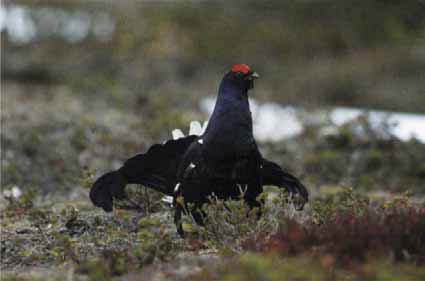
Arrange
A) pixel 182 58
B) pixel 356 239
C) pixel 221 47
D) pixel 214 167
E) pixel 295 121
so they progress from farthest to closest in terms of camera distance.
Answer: pixel 221 47, pixel 182 58, pixel 295 121, pixel 214 167, pixel 356 239

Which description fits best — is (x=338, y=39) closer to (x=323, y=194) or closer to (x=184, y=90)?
(x=184, y=90)

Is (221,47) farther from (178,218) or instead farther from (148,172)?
(178,218)

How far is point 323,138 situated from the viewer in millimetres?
10883

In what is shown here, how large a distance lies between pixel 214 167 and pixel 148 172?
2.27 feet

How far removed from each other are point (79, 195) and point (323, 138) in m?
3.61

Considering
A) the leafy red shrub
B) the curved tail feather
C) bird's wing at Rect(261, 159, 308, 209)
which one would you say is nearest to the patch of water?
bird's wing at Rect(261, 159, 308, 209)

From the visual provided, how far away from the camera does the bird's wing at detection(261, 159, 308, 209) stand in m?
6.06

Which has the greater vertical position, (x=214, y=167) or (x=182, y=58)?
(x=182, y=58)

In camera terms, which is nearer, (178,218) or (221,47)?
(178,218)

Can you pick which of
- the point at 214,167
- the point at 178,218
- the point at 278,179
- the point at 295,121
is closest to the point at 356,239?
the point at 214,167

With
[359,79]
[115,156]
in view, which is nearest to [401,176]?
[115,156]

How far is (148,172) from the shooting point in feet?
20.2

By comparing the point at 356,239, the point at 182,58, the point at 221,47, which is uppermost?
the point at 221,47

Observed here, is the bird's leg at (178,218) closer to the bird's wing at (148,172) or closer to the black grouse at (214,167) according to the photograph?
the black grouse at (214,167)
